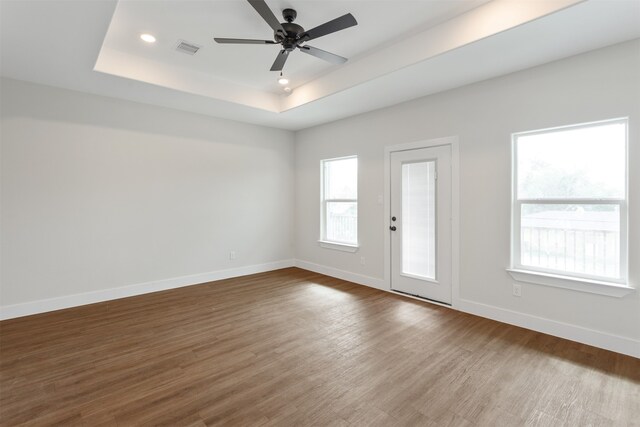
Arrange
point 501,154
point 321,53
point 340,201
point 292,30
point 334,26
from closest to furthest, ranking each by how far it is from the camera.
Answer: point 334,26
point 292,30
point 321,53
point 501,154
point 340,201

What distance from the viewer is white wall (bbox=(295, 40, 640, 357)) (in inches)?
104

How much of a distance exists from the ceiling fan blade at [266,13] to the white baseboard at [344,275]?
141 inches

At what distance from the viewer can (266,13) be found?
7.62ft

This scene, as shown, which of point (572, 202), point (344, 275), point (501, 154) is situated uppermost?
point (501, 154)

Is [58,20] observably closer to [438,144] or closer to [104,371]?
[104,371]

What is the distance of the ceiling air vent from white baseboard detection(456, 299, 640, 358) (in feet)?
14.1

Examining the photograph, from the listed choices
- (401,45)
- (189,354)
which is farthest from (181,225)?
(401,45)

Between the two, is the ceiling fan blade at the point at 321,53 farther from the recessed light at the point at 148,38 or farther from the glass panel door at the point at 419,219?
the glass panel door at the point at 419,219

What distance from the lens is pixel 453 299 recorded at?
148 inches

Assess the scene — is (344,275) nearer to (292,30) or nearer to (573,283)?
(573,283)

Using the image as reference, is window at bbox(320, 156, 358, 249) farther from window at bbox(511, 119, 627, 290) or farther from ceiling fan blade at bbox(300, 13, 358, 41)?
Result: ceiling fan blade at bbox(300, 13, 358, 41)

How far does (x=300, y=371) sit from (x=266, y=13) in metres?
2.82

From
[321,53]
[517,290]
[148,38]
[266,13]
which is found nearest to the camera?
[266,13]

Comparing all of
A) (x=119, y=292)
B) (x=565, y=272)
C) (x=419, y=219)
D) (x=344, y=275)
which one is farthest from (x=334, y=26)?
(x=119, y=292)
